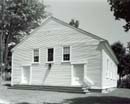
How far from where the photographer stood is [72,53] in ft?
67.7

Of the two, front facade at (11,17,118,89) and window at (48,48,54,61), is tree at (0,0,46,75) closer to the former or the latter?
front facade at (11,17,118,89)

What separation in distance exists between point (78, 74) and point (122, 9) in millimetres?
9089

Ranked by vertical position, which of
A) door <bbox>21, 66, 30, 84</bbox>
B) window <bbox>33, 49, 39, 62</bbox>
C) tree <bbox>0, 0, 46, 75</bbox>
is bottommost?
door <bbox>21, 66, 30, 84</bbox>

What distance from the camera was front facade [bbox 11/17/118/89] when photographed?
19.5 metres

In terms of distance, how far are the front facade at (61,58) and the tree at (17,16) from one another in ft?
45.2

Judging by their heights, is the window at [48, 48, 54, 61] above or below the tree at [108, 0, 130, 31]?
below

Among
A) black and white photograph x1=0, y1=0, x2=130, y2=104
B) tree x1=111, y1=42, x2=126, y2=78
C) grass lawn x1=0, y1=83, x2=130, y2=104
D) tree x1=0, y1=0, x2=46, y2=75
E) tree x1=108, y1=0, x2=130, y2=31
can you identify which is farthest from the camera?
tree x1=0, y1=0, x2=46, y2=75

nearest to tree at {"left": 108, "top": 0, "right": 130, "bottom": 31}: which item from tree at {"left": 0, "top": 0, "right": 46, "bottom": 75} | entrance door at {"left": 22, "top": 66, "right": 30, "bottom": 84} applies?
entrance door at {"left": 22, "top": 66, "right": 30, "bottom": 84}

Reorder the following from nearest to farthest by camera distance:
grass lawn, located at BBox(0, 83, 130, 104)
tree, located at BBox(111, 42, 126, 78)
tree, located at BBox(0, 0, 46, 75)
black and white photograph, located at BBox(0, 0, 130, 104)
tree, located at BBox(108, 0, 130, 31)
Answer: tree, located at BBox(108, 0, 130, 31)
grass lawn, located at BBox(0, 83, 130, 104)
black and white photograph, located at BBox(0, 0, 130, 104)
tree, located at BBox(111, 42, 126, 78)
tree, located at BBox(0, 0, 46, 75)

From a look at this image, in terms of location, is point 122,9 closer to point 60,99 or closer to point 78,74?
point 60,99

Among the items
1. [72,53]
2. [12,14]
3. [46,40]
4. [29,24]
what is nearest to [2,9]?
[12,14]

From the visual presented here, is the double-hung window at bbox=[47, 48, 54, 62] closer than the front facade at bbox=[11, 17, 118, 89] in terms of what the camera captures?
No

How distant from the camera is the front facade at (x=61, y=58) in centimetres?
1953

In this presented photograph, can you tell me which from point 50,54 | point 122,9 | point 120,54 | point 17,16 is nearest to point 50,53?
point 50,54
